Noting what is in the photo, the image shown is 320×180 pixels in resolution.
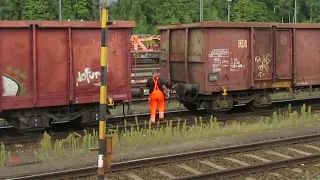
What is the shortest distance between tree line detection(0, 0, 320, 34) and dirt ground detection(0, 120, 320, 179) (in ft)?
174

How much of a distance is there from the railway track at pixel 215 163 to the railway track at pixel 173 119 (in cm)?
271

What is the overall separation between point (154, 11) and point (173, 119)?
245ft

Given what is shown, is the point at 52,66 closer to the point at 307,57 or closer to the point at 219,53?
the point at 219,53

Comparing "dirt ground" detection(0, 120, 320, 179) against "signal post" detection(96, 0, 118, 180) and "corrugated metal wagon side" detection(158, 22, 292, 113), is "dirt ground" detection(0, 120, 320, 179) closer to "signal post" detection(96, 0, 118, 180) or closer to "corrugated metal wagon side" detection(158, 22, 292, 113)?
"corrugated metal wagon side" detection(158, 22, 292, 113)

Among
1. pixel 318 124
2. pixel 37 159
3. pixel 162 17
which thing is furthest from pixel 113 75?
pixel 162 17

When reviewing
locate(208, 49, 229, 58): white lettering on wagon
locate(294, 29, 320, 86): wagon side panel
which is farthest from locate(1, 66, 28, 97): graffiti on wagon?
locate(294, 29, 320, 86): wagon side panel

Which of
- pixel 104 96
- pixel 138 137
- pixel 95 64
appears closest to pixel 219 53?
pixel 95 64

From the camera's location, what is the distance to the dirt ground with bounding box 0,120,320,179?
9.31 m

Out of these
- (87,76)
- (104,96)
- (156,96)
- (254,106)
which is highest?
(87,76)

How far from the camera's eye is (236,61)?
15352 mm

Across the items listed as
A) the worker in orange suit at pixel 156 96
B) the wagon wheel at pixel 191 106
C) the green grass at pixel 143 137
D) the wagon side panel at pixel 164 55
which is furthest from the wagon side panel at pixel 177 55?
the green grass at pixel 143 137

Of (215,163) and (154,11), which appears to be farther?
(154,11)

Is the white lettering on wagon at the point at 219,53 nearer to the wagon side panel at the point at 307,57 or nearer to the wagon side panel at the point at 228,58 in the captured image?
the wagon side panel at the point at 228,58

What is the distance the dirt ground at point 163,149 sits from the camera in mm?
9312
